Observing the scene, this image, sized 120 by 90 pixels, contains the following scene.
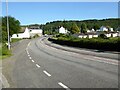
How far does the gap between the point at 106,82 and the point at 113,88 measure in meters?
1.33

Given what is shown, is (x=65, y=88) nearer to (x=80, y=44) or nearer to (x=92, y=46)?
(x=92, y=46)

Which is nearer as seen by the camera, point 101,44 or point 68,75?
point 68,75

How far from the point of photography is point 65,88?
10.7 metres

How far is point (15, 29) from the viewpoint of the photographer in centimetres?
10950

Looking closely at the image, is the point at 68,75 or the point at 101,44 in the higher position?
the point at 101,44

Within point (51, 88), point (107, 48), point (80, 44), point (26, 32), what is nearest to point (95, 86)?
point (51, 88)

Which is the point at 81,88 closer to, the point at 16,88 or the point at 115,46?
the point at 16,88

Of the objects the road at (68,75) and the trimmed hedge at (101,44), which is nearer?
the road at (68,75)

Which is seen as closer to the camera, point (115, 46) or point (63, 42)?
point (115, 46)

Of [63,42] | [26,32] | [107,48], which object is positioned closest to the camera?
[107,48]

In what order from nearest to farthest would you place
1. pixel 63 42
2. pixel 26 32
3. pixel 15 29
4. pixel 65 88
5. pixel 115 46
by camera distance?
pixel 65 88 < pixel 115 46 < pixel 63 42 < pixel 15 29 < pixel 26 32

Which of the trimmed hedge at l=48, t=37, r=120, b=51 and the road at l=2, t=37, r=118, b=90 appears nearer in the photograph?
the road at l=2, t=37, r=118, b=90

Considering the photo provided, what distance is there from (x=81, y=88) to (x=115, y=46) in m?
26.4

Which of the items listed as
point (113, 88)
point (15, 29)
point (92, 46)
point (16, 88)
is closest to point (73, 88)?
point (113, 88)
